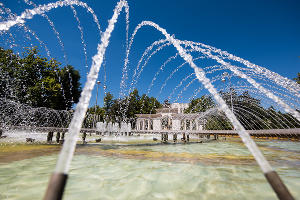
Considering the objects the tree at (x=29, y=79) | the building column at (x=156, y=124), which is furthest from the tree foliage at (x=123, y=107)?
the tree at (x=29, y=79)

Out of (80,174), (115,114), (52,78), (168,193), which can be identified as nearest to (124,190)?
(168,193)

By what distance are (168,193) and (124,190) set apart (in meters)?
0.71

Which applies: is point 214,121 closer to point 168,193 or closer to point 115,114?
point 168,193

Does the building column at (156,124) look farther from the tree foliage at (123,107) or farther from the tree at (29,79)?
the tree at (29,79)

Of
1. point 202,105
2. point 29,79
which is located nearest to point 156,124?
point 202,105

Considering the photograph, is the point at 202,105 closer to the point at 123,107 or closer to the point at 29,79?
the point at 123,107

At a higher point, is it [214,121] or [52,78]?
[52,78]

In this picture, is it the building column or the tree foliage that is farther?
the tree foliage

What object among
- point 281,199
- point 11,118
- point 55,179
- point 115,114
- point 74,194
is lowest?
point 74,194

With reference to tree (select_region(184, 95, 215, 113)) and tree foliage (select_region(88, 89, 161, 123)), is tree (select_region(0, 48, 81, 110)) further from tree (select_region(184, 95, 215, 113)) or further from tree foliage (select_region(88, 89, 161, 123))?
tree (select_region(184, 95, 215, 113))

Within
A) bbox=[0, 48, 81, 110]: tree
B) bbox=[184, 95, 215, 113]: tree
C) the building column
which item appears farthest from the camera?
bbox=[184, 95, 215, 113]: tree

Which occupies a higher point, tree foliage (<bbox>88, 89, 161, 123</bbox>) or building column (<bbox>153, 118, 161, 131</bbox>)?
tree foliage (<bbox>88, 89, 161, 123</bbox>)

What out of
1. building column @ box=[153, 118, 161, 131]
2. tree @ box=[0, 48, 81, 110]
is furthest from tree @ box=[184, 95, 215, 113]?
tree @ box=[0, 48, 81, 110]

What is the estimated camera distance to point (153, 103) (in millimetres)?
67875
